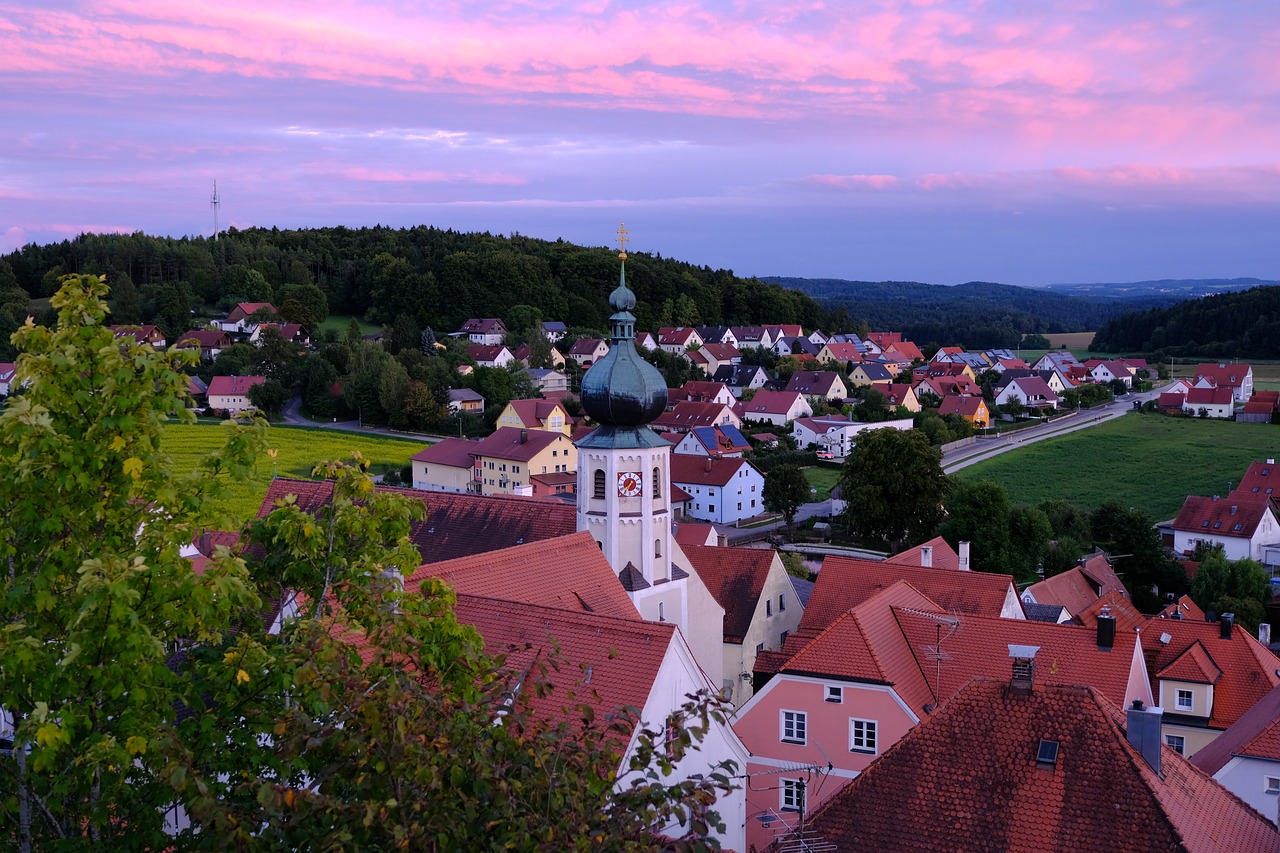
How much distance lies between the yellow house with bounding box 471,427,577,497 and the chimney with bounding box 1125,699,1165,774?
52474mm

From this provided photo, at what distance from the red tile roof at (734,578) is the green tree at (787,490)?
24201 mm

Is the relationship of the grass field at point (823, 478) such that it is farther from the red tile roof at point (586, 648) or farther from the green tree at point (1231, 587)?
the red tile roof at point (586, 648)

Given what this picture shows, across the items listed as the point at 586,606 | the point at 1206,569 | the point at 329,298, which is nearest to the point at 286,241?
the point at 329,298

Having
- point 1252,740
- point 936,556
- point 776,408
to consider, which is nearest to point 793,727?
point 1252,740

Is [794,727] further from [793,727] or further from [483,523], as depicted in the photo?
[483,523]

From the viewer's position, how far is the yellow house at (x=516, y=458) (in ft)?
211

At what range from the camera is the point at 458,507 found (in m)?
24.7

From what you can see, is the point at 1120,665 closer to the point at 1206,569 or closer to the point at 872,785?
the point at 872,785

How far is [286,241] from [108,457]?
161 meters

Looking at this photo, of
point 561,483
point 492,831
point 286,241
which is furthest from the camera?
point 286,241

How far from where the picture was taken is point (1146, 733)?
1198 cm

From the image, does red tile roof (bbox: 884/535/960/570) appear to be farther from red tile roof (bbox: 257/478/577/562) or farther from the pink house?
red tile roof (bbox: 257/478/577/562)

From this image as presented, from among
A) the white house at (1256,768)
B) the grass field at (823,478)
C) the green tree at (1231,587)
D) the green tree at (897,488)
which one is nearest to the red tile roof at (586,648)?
the white house at (1256,768)

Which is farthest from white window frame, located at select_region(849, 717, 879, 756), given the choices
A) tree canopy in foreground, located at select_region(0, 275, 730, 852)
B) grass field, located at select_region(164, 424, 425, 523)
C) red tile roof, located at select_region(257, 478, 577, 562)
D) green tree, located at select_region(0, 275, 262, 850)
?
grass field, located at select_region(164, 424, 425, 523)
